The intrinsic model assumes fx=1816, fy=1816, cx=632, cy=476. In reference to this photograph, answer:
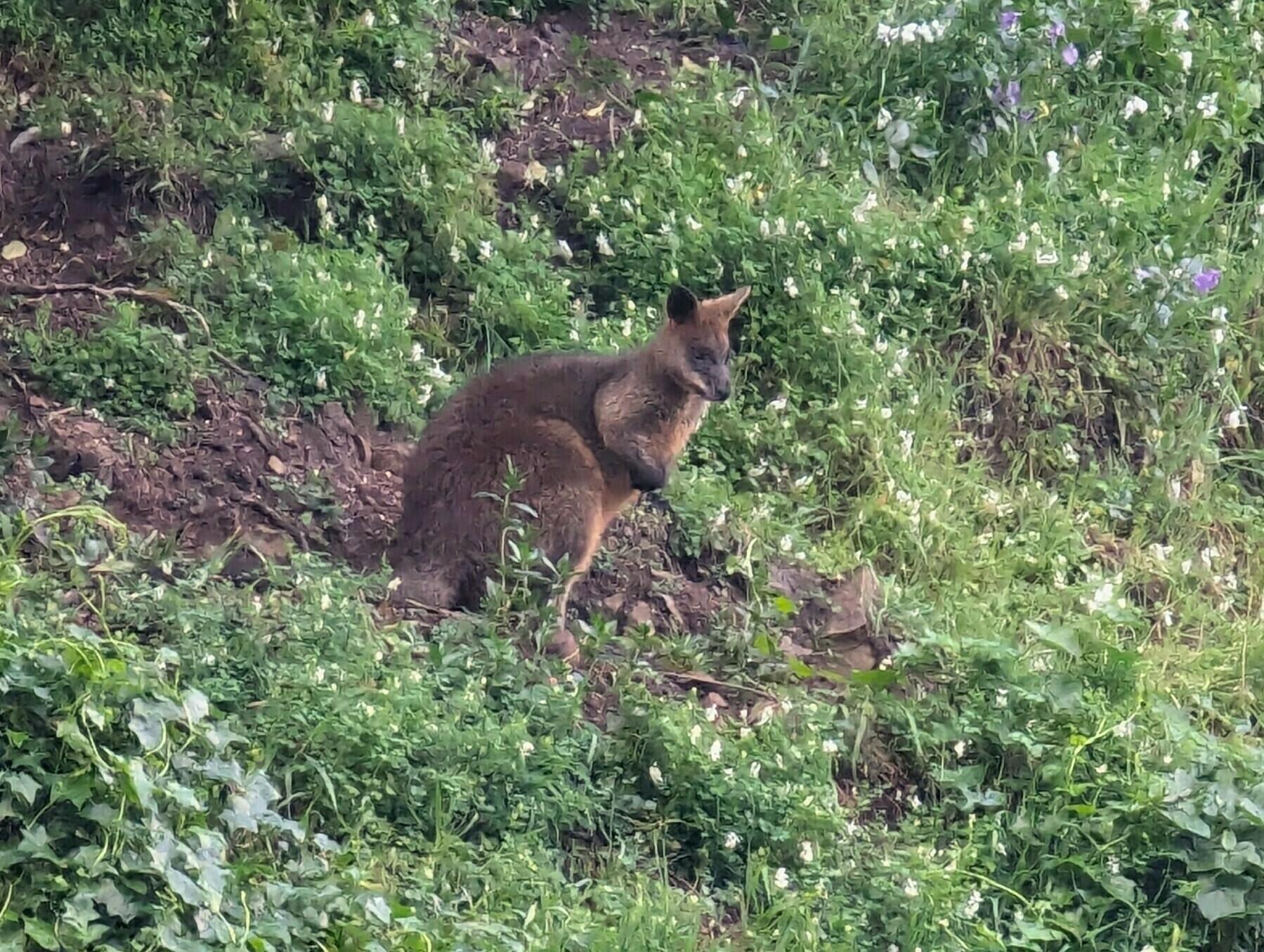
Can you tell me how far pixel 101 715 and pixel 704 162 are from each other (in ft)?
15.7

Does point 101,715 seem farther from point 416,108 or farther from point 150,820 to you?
point 416,108

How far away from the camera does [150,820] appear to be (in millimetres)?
4184

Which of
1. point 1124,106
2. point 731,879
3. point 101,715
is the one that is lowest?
point 731,879

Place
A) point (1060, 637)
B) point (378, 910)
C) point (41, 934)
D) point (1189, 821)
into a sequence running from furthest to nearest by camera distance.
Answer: point (1060, 637)
point (1189, 821)
point (378, 910)
point (41, 934)

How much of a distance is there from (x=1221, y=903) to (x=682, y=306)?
292 centimetres

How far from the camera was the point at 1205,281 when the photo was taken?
8.36 metres

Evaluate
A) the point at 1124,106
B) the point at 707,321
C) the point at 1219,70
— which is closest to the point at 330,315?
the point at 707,321

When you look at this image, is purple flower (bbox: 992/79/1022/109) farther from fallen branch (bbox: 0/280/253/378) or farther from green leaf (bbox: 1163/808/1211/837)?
green leaf (bbox: 1163/808/1211/837)

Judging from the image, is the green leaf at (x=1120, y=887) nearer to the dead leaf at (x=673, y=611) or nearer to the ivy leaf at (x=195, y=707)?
the dead leaf at (x=673, y=611)

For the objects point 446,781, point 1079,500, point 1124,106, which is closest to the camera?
point 446,781

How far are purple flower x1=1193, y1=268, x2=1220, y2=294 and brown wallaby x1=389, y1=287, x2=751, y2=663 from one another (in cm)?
257

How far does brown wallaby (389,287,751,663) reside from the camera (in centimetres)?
621

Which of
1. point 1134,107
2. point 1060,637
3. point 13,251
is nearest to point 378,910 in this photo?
point 1060,637

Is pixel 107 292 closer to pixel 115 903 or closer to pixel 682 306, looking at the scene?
pixel 682 306
